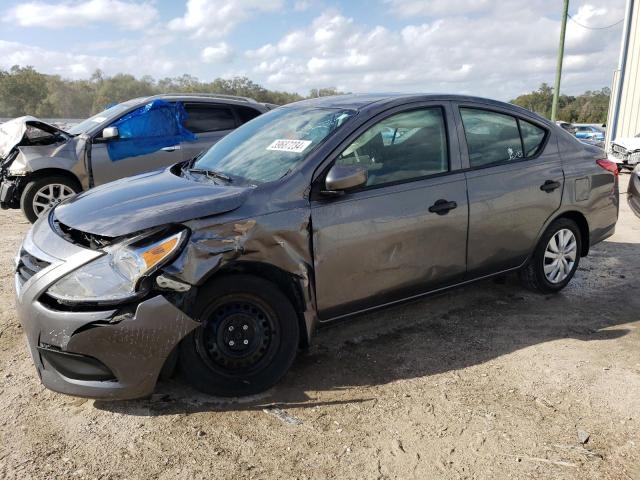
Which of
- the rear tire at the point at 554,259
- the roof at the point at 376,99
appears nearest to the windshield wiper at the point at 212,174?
the roof at the point at 376,99

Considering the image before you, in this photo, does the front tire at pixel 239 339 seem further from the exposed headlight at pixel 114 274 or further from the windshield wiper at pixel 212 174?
the windshield wiper at pixel 212 174

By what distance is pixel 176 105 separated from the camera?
26.6 ft

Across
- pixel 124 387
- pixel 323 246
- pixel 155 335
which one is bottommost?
pixel 124 387

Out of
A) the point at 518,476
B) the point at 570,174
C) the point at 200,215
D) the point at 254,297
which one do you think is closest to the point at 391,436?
the point at 518,476

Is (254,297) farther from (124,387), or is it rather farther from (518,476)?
(518,476)

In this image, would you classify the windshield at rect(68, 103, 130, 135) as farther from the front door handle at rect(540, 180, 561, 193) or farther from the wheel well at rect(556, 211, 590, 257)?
the wheel well at rect(556, 211, 590, 257)

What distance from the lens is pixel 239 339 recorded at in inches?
122

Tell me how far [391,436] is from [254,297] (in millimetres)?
1044

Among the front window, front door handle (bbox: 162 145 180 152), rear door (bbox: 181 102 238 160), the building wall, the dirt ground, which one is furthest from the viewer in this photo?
the building wall

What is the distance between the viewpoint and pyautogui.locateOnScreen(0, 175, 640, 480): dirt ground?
2.62m

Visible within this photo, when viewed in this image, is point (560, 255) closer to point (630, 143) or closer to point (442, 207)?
point (442, 207)

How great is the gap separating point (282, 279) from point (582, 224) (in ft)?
10.2

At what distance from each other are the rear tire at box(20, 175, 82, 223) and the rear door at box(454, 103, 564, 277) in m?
5.87

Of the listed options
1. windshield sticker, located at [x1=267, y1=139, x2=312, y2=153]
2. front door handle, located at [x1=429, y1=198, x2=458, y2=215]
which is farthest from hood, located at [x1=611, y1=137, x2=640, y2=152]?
windshield sticker, located at [x1=267, y1=139, x2=312, y2=153]
